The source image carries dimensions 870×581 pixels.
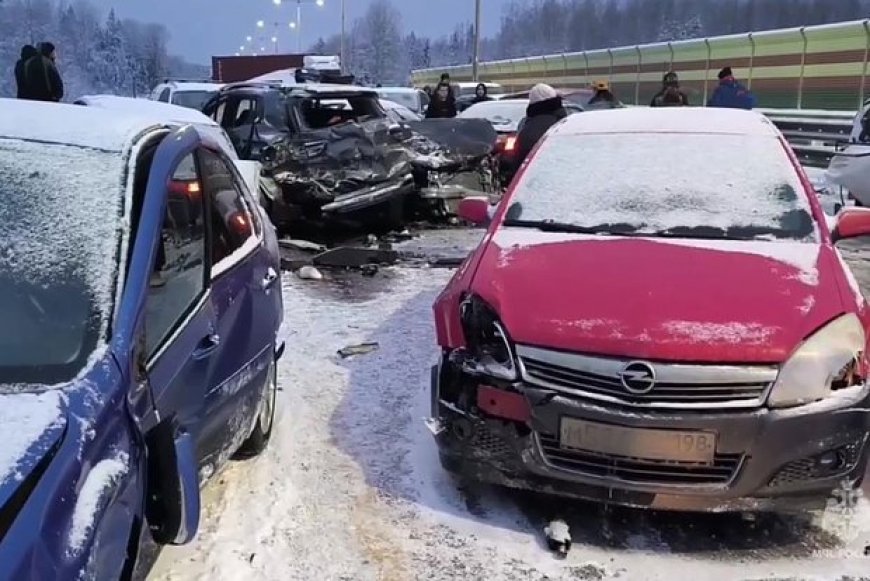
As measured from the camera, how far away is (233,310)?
142 inches

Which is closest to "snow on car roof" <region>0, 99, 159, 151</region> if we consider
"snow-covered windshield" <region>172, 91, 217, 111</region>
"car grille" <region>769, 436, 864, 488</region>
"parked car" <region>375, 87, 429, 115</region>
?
"car grille" <region>769, 436, 864, 488</region>

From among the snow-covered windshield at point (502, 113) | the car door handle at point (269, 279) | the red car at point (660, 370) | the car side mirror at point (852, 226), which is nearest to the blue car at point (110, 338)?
the car door handle at point (269, 279)

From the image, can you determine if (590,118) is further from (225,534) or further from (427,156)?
(427,156)

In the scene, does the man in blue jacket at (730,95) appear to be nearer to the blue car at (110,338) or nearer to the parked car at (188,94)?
the parked car at (188,94)

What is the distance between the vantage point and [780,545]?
371cm

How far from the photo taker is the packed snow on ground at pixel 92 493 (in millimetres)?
2062

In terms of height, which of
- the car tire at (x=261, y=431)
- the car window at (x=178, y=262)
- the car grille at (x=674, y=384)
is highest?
the car window at (x=178, y=262)

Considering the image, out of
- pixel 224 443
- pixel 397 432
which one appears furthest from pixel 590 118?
pixel 224 443

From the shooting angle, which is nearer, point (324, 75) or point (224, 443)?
point (224, 443)

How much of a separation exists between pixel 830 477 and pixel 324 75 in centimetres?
1477

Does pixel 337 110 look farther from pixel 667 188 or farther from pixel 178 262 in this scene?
pixel 178 262

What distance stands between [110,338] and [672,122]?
371 cm

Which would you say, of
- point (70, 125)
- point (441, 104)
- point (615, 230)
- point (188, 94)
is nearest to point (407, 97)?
point (441, 104)

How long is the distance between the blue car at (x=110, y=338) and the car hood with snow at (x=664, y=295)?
1156 mm
